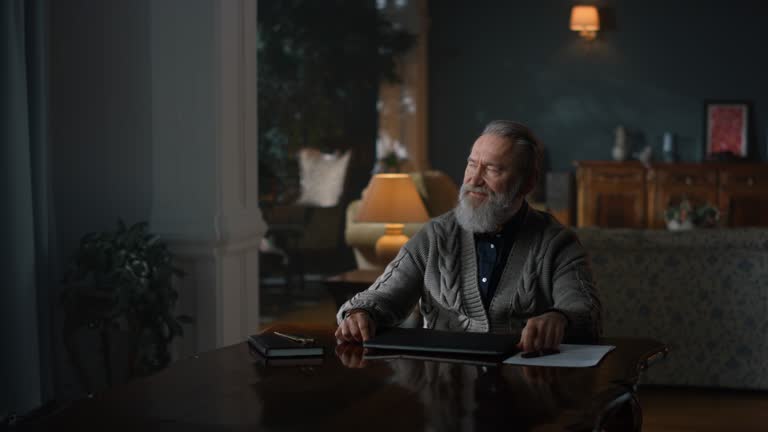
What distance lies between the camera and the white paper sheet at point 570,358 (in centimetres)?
192

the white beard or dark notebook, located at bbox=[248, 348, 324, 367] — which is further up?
the white beard

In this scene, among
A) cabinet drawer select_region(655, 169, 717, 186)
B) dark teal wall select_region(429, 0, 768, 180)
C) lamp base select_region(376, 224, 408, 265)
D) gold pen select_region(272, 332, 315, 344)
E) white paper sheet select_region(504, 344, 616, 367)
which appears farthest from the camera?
dark teal wall select_region(429, 0, 768, 180)

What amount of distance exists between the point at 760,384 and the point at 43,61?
3416mm

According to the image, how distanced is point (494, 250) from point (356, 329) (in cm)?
58

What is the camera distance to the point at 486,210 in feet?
8.32

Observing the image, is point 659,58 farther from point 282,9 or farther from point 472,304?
point 472,304

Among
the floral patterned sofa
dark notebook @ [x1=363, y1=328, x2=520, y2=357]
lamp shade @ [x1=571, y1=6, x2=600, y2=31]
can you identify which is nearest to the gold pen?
dark notebook @ [x1=363, y1=328, x2=520, y2=357]

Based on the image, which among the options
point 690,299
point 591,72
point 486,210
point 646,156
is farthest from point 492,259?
point 591,72

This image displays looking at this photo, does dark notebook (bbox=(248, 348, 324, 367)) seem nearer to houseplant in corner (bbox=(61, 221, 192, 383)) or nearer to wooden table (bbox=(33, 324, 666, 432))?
wooden table (bbox=(33, 324, 666, 432))

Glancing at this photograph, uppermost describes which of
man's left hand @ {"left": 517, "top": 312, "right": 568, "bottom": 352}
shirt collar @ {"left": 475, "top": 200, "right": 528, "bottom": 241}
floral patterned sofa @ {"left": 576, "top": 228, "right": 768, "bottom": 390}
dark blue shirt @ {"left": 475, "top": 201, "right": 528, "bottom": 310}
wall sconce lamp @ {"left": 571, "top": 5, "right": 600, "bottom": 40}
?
wall sconce lamp @ {"left": 571, "top": 5, "right": 600, "bottom": 40}

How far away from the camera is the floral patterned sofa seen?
14.8ft

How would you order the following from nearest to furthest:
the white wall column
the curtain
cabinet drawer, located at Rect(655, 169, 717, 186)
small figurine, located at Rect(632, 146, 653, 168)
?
the curtain
the white wall column
cabinet drawer, located at Rect(655, 169, 717, 186)
small figurine, located at Rect(632, 146, 653, 168)

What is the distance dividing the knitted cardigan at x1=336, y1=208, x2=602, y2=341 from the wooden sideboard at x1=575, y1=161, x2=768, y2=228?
23.7 feet

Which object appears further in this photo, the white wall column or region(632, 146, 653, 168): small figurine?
region(632, 146, 653, 168): small figurine
